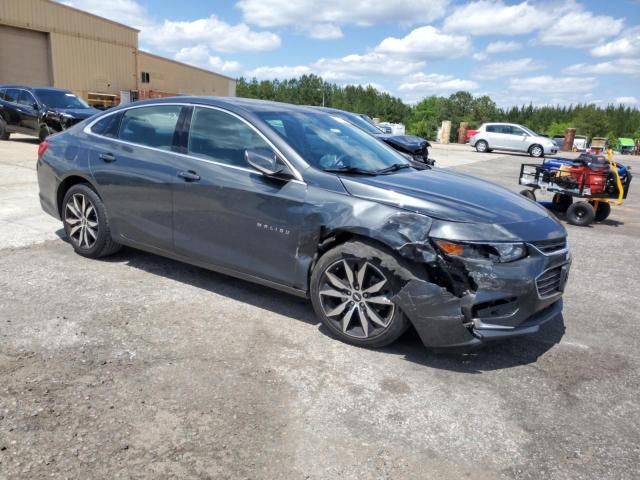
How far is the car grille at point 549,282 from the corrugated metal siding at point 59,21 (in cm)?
3136

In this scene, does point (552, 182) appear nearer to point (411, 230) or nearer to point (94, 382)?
point (411, 230)

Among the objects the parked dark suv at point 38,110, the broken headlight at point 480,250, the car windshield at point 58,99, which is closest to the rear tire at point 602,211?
the broken headlight at point 480,250

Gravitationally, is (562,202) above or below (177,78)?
below

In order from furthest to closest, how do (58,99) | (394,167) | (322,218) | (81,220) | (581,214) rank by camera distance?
(58,99), (581,214), (81,220), (394,167), (322,218)

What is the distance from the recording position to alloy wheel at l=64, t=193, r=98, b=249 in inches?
192

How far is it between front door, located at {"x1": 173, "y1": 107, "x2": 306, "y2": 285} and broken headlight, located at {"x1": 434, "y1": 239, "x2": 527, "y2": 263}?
3.46ft

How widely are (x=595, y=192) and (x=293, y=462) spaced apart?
7.97m

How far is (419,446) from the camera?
2.60m

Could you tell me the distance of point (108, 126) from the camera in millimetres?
4859

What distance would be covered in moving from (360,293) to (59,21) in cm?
3295

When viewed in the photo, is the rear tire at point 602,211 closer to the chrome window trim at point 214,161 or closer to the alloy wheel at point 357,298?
the alloy wheel at point 357,298

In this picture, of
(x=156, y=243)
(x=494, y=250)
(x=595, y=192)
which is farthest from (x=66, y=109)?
(x=494, y=250)

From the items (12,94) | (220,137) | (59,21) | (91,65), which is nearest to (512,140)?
(12,94)

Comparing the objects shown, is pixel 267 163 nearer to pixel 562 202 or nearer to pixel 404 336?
pixel 404 336
